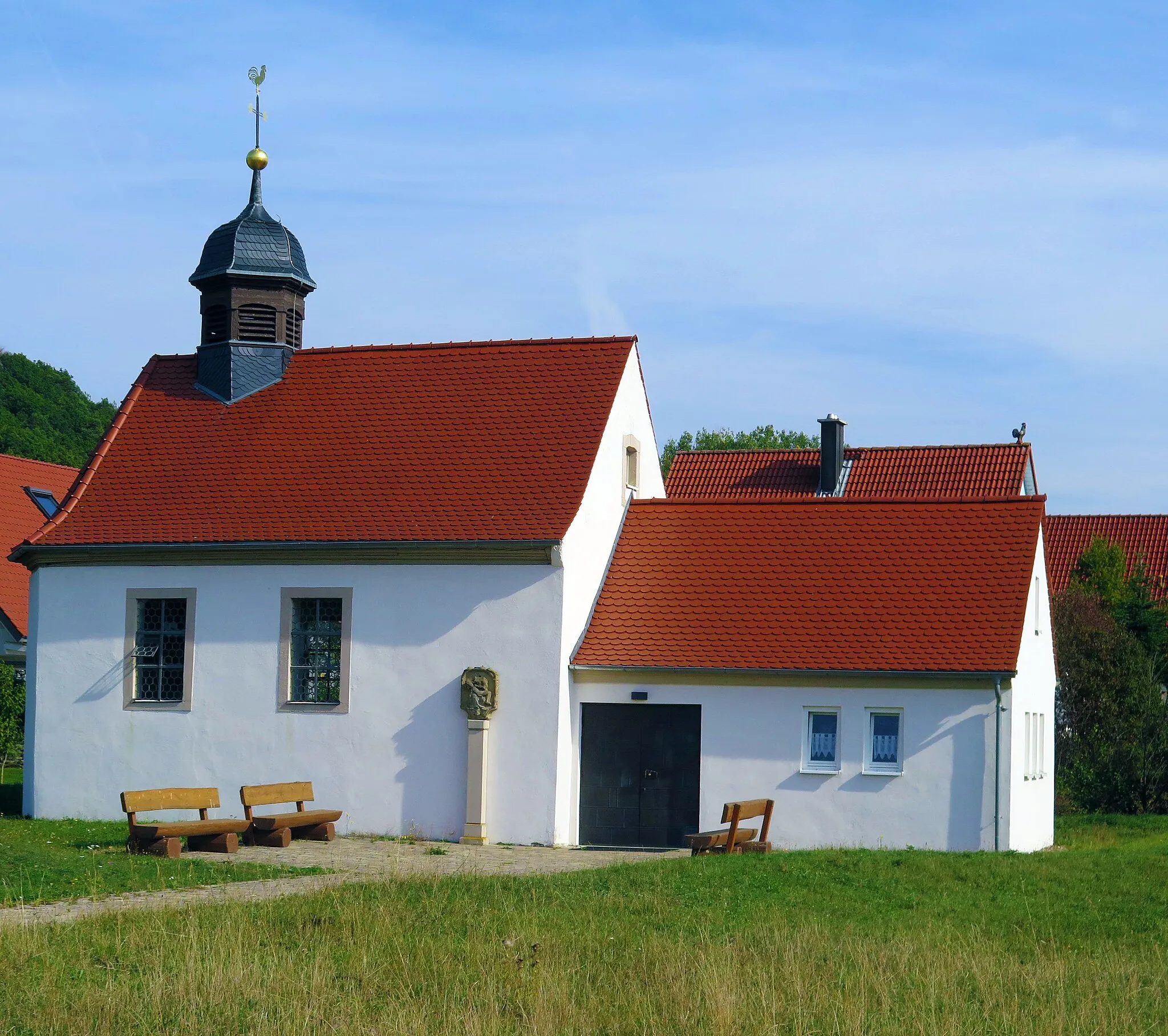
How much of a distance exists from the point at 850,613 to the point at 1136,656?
37.1 ft

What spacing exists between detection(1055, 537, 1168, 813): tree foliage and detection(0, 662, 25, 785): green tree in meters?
21.3

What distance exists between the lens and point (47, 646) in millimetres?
24266

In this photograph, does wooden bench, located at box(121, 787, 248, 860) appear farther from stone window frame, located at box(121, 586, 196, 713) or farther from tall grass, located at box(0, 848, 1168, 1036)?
tall grass, located at box(0, 848, 1168, 1036)

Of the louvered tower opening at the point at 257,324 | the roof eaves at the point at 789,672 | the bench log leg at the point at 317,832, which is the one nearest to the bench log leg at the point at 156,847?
the bench log leg at the point at 317,832

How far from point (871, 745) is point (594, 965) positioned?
36.0 feet

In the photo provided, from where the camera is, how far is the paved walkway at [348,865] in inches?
546

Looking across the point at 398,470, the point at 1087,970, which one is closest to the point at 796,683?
the point at 398,470

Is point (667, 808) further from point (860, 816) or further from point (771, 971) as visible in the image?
point (771, 971)

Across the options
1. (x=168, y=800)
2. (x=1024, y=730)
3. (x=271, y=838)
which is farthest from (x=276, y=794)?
(x=1024, y=730)

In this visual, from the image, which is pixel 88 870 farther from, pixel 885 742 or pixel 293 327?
Answer: pixel 293 327

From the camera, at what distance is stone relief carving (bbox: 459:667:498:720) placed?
22.0 metres

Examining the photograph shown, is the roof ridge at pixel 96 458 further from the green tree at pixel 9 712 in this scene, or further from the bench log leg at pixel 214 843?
the green tree at pixel 9 712

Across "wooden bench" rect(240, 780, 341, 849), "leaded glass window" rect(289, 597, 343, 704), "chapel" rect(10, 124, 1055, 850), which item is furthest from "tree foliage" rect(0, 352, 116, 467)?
"wooden bench" rect(240, 780, 341, 849)

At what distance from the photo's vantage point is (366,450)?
24.5m
